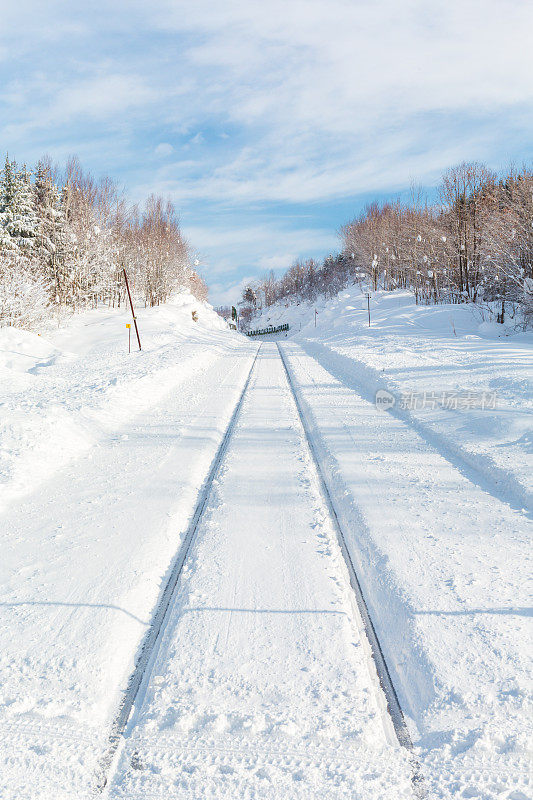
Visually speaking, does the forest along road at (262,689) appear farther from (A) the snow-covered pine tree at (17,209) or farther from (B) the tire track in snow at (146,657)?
(A) the snow-covered pine tree at (17,209)

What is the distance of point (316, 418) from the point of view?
7965 millimetres

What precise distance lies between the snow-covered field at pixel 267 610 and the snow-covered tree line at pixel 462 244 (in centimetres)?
1986

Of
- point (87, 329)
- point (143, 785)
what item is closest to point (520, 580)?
point (143, 785)

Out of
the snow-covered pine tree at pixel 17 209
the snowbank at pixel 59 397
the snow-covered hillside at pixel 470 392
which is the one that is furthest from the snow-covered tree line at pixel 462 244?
the snow-covered pine tree at pixel 17 209

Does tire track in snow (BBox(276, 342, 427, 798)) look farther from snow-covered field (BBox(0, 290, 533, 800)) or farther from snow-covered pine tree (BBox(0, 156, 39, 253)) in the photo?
snow-covered pine tree (BBox(0, 156, 39, 253))

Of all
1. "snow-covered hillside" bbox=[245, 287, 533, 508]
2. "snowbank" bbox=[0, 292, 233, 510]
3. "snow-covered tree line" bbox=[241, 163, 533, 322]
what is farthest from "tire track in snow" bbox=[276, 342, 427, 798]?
"snow-covered tree line" bbox=[241, 163, 533, 322]

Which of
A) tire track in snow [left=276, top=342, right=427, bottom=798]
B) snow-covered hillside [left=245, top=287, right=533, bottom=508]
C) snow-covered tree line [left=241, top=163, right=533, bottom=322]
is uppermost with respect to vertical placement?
snow-covered tree line [left=241, top=163, right=533, bottom=322]

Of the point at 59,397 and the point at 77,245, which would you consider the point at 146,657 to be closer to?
the point at 59,397

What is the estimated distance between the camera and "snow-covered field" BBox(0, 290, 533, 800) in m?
1.87

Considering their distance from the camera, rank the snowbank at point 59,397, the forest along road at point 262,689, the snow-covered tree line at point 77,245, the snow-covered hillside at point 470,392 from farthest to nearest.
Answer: the snow-covered tree line at point 77,245 < the snowbank at point 59,397 < the snow-covered hillside at point 470,392 < the forest along road at point 262,689

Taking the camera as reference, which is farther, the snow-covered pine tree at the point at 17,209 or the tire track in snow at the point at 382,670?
the snow-covered pine tree at the point at 17,209

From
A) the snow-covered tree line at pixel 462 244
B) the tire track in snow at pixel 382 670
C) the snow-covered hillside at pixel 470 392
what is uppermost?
the snow-covered tree line at pixel 462 244

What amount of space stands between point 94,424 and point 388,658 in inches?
250

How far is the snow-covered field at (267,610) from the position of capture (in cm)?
187
